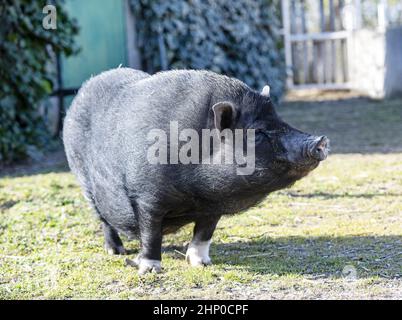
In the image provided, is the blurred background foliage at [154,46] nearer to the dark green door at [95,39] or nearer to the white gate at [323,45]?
the dark green door at [95,39]

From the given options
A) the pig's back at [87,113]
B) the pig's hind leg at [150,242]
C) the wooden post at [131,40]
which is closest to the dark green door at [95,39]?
the wooden post at [131,40]

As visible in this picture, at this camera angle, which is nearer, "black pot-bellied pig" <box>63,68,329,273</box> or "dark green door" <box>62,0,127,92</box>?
"black pot-bellied pig" <box>63,68,329,273</box>

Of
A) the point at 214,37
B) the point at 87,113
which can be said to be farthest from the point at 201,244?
the point at 214,37

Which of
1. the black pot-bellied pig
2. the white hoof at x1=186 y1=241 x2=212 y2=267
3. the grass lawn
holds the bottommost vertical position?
the grass lawn

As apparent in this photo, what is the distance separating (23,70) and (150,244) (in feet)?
17.4

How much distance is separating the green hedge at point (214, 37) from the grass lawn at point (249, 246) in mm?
4912

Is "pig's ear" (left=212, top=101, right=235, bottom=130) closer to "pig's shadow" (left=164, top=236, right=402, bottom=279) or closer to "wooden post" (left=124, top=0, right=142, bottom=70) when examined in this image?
"pig's shadow" (left=164, top=236, right=402, bottom=279)

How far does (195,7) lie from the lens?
1331cm

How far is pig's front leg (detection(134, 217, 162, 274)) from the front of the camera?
4.74 metres

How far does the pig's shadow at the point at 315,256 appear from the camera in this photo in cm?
479

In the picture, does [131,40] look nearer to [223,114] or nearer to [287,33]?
[287,33]

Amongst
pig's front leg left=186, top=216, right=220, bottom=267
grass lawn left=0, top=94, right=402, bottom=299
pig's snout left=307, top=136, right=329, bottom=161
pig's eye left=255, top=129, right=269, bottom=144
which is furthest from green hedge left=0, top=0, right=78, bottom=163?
pig's snout left=307, top=136, right=329, bottom=161

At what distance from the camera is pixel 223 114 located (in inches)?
172
